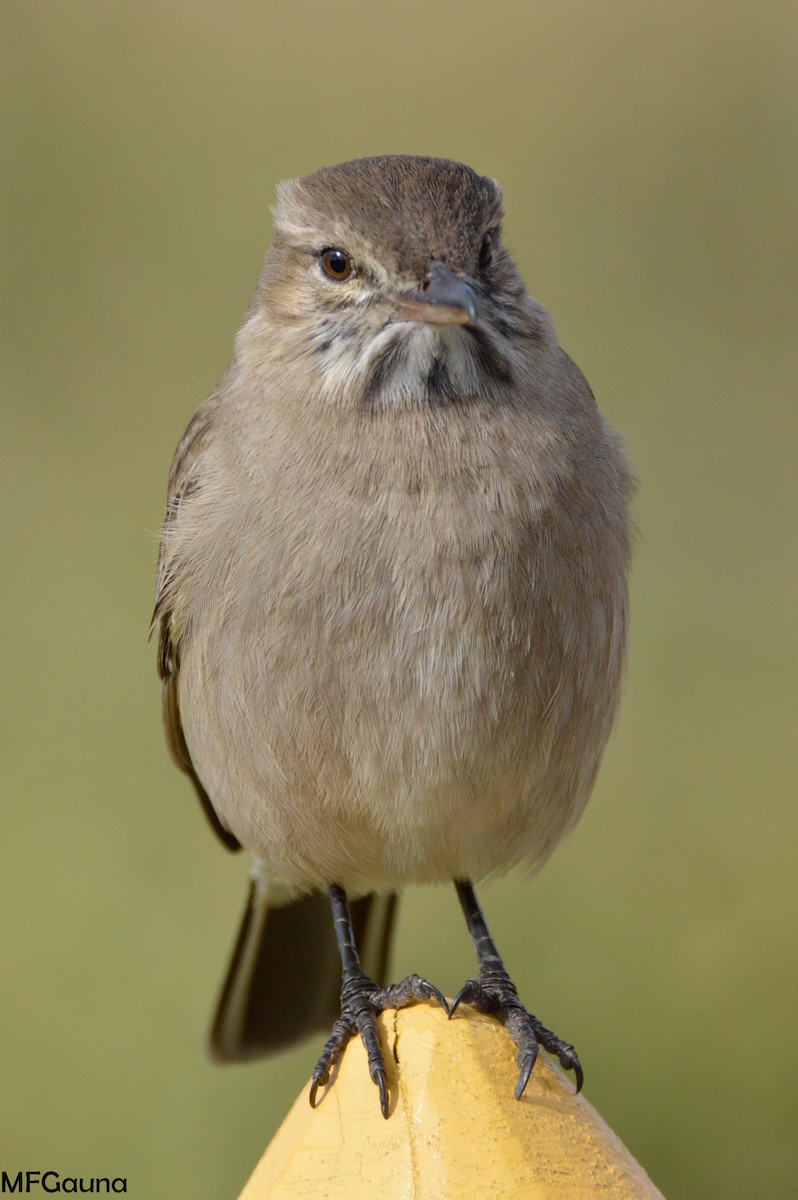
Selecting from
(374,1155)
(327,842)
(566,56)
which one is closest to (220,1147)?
(327,842)

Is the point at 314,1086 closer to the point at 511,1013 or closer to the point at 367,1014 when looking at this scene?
the point at 367,1014

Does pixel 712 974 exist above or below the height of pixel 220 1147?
above

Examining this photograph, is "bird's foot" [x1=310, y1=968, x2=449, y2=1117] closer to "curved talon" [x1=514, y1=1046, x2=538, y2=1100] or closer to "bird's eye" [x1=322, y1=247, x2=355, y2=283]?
"curved talon" [x1=514, y1=1046, x2=538, y2=1100]

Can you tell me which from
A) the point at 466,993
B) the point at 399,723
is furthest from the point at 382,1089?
the point at 399,723

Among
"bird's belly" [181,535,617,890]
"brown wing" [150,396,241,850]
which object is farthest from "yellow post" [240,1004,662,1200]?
"brown wing" [150,396,241,850]

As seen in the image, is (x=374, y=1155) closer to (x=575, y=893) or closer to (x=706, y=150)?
(x=575, y=893)
